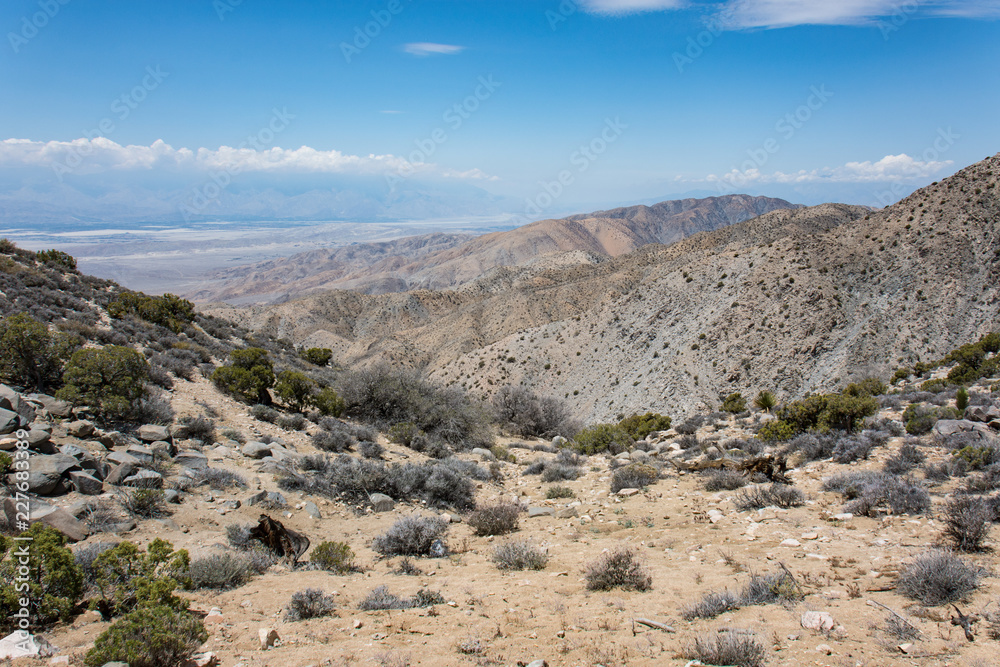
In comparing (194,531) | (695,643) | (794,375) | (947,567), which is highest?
(947,567)

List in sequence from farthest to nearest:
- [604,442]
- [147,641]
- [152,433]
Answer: [604,442], [152,433], [147,641]

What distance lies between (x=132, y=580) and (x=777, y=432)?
531 inches

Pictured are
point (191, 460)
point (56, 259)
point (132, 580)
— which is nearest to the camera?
point (132, 580)

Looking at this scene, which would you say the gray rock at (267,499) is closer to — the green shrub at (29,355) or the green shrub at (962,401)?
the green shrub at (29,355)

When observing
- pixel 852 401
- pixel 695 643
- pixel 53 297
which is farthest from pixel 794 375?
pixel 53 297

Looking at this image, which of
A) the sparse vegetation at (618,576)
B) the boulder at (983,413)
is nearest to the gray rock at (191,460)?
the sparse vegetation at (618,576)

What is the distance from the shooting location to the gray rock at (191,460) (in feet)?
28.8

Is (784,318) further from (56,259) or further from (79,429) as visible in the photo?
(56,259)

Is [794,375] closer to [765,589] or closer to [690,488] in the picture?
[690,488]

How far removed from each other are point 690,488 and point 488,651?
6.99 metres

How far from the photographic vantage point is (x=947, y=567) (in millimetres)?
4418

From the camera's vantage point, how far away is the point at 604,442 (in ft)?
51.8

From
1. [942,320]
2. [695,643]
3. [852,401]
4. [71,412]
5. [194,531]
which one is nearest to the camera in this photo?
[695,643]

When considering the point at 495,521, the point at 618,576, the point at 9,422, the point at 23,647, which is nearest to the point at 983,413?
the point at 618,576
